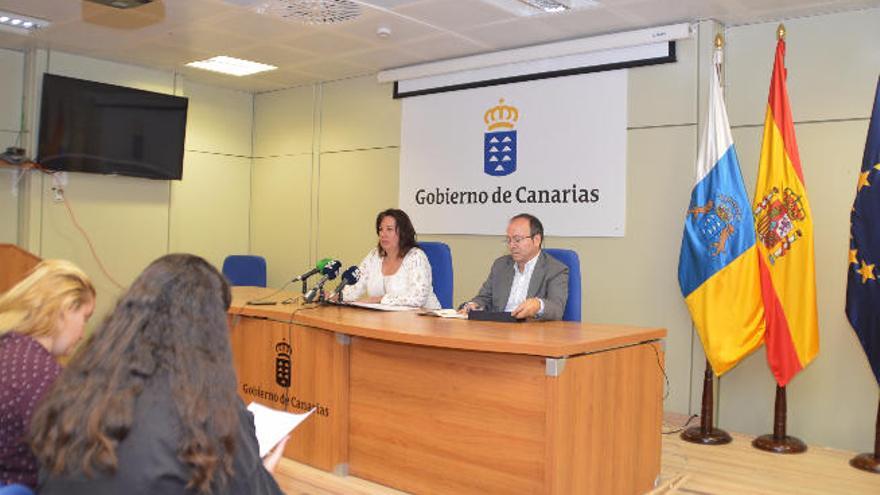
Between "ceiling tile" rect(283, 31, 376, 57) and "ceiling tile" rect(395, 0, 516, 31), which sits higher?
"ceiling tile" rect(283, 31, 376, 57)

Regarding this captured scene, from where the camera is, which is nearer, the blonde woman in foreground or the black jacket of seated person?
the black jacket of seated person

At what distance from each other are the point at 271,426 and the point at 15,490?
0.60m

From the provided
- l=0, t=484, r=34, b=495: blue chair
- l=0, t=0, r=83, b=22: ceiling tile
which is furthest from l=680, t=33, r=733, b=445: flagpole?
l=0, t=0, r=83, b=22: ceiling tile

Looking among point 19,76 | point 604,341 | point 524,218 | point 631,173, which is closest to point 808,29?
point 631,173

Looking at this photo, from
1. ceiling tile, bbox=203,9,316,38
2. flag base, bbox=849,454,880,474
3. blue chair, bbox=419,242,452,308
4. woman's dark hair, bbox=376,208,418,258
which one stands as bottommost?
flag base, bbox=849,454,880,474

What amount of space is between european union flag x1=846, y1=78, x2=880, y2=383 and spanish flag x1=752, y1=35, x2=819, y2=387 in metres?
0.25

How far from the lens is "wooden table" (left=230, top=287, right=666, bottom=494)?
299 cm

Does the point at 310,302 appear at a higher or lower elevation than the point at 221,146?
lower

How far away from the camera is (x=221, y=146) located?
26.0ft

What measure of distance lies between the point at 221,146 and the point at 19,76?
193 cm

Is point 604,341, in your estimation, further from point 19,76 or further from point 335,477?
point 19,76

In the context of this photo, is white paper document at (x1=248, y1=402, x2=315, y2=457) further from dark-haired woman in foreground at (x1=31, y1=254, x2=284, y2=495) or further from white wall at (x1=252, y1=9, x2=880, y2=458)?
white wall at (x1=252, y1=9, x2=880, y2=458)

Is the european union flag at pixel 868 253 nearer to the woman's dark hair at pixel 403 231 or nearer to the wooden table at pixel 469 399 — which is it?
the wooden table at pixel 469 399

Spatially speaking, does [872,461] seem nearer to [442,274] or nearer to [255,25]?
[442,274]
